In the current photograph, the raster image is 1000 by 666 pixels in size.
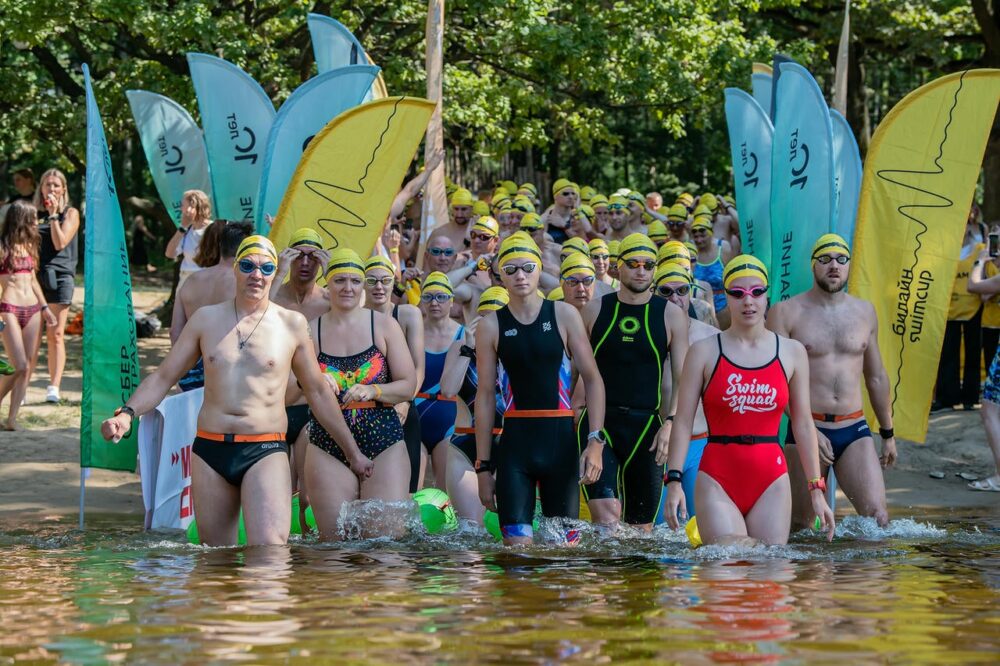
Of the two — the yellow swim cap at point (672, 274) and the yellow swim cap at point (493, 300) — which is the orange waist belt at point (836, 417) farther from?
the yellow swim cap at point (493, 300)

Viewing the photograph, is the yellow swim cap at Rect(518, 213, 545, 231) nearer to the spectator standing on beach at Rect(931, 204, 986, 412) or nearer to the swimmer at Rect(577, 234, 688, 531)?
the swimmer at Rect(577, 234, 688, 531)

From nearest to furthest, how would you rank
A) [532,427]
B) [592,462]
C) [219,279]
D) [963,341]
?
[592,462], [532,427], [219,279], [963,341]

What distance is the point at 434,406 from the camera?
956 cm

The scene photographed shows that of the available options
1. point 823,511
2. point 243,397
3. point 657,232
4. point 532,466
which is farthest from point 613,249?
point 243,397

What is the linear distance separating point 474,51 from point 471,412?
9.71 m

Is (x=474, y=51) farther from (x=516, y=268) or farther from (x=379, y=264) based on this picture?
(x=516, y=268)

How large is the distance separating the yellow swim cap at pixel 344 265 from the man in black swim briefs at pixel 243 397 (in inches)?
29.0

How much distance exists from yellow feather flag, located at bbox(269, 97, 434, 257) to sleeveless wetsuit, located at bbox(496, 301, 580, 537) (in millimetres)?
2553

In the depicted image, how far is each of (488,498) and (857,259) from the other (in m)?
3.42

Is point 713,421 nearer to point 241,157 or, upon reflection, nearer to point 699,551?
point 699,551

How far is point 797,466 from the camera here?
8547mm

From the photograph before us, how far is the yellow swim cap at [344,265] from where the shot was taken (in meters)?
8.09

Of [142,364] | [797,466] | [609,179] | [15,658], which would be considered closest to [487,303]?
[797,466]

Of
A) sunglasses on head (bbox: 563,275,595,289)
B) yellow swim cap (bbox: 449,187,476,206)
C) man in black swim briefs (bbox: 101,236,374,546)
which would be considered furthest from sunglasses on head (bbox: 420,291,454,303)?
yellow swim cap (bbox: 449,187,476,206)
